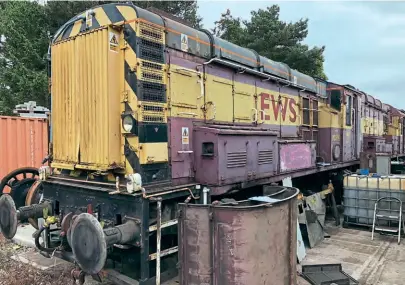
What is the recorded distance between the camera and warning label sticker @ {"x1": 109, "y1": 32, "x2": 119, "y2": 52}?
408cm

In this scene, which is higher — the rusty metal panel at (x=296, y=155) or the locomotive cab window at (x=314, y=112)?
the locomotive cab window at (x=314, y=112)

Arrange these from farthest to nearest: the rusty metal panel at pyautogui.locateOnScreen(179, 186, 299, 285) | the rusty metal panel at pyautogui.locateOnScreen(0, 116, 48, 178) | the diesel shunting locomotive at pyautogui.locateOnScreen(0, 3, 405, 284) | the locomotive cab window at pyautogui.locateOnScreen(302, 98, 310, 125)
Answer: the rusty metal panel at pyautogui.locateOnScreen(0, 116, 48, 178) < the locomotive cab window at pyautogui.locateOnScreen(302, 98, 310, 125) < the diesel shunting locomotive at pyautogui.locateOnScreen(0, 3, 405, 284) < the rusty metal panel at pyautogui.locateOnScreen(179, 186, 299, 285)

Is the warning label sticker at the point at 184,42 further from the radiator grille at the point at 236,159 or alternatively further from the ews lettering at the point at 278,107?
the ews lettering at the point at 278,107

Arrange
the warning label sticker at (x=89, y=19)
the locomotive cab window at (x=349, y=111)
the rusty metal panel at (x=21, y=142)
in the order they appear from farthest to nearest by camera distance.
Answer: the locomotive cab window at (x=349, y=111) → the rusty metal panel at (x=21, y=142) → the warning label sticker at (x=89, y=19)

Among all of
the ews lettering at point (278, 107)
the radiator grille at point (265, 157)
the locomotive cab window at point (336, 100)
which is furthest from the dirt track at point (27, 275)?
the locomotive cab window at point (336, 100)

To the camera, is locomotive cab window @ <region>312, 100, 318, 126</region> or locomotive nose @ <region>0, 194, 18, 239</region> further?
locomotive cab window @ <region>312, 100, 318, 126</region>

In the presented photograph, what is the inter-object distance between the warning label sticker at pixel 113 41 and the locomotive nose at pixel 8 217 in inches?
90.9

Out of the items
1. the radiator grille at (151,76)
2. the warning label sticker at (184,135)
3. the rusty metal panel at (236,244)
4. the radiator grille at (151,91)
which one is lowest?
the rusty metal panel at (236,244)

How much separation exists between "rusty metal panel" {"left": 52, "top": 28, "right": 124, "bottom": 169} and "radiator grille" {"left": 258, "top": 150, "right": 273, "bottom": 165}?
241 cm

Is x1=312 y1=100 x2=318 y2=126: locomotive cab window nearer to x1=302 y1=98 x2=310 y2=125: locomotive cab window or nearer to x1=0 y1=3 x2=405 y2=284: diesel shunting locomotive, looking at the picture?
x1=302 y1=98 x2=310 y2=125: locomotive cab window

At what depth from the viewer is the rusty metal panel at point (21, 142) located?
30.6 ft

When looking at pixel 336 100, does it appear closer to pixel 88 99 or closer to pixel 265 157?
pixel 265 157

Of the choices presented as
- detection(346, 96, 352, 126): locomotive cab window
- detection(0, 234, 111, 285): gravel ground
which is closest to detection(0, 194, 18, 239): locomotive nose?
detection(0, 234, 111, 285): gravel ground

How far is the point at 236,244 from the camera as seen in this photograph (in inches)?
132
